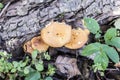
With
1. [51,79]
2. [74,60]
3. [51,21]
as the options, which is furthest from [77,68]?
[51,21]

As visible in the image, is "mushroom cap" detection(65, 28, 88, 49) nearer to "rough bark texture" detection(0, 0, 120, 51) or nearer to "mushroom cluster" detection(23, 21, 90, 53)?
"mushroom cluster" detection(23, 21, 90, 53)

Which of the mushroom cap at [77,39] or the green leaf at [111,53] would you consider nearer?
the green leaf at [111,53]

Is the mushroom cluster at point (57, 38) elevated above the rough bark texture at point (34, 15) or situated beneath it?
situated beneath

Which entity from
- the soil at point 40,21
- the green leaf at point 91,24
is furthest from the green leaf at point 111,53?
the soil at point 40,21

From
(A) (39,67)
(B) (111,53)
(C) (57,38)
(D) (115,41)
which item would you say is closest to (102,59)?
(B) (111,53)

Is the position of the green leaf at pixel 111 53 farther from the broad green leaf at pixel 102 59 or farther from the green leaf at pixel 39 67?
the green leaf at pixel 39 67

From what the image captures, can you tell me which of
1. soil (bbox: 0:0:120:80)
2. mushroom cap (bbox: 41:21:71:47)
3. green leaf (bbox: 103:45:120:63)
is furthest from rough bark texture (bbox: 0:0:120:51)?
green leaf (bbox: 103:45:120:63)
